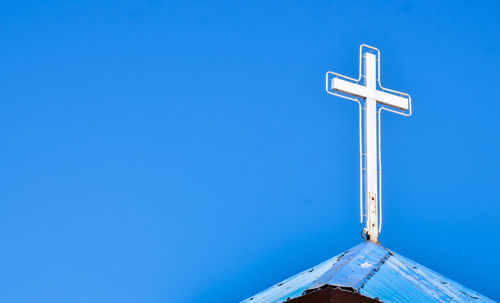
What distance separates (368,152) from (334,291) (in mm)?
7084

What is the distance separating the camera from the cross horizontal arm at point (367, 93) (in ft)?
55.7

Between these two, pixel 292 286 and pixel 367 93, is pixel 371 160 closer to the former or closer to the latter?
pixel 367 93

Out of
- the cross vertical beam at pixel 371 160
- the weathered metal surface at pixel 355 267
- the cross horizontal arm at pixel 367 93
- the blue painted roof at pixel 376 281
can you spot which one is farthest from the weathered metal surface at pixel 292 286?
the cross horizontal arm at pixel 367 93

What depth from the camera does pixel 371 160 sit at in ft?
55.4

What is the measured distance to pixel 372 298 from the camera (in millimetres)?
10484

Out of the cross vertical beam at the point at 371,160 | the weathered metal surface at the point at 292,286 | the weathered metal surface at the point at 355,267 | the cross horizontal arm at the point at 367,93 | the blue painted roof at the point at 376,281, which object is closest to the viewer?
the weathered metal surface at the point at 355,267

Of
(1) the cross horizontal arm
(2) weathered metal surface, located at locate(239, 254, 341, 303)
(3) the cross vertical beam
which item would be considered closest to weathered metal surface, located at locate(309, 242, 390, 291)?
(2) weathered metal surface, located at locate(239, 254, 341, 303)

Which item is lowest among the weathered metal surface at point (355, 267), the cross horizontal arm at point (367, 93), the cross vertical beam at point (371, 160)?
the weathered metal surface at point (355, 267)

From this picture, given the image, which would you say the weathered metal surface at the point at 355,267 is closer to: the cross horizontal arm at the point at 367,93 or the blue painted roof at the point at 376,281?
the blue painted roof at the point at 376,281

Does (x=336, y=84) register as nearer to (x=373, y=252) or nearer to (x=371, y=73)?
(x=371, y=73)

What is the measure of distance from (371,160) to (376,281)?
5450mm

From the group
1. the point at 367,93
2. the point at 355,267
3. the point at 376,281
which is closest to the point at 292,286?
the point at 355,267

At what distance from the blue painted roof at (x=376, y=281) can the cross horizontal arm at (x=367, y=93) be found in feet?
13.3

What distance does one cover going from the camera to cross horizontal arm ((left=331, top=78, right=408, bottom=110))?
669 inches
